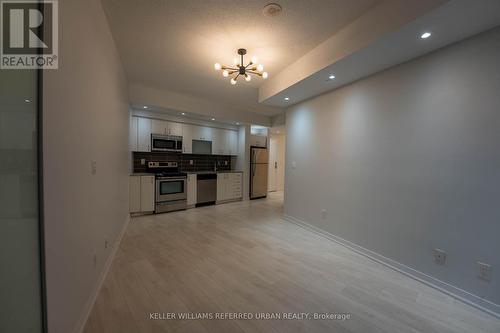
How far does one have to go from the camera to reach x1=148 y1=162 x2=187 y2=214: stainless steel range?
14.6 feet

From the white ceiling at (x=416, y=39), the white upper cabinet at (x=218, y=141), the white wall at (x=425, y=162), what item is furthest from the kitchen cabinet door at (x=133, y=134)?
the white wall at (x=425, y=162)

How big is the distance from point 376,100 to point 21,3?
3212 mm

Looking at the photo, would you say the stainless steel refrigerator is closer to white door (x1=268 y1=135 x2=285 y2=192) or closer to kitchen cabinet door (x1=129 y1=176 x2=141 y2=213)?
white door (x1=268 y1=135 x2=285 y2=192)

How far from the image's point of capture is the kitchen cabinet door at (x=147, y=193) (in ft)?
13.9

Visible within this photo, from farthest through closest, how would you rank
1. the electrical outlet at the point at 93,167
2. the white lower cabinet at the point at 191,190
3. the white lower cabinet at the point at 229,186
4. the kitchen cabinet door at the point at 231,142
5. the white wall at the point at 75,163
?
the kitchen cabinet door at the point at 231,142 < the white lower cabinet at the point at 229,186 < the white lower cabinet at the point at 191,190 < the electrical outlet at the point at 93,167 < the white wall at the point at 75,163

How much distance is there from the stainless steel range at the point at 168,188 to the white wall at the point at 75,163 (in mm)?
2354

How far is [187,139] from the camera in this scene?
204 inches

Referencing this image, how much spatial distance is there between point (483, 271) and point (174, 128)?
5.40 meters

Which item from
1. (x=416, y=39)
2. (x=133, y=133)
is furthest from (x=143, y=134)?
(x=416, y=39)

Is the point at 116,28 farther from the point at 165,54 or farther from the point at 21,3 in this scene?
the point at 21,3

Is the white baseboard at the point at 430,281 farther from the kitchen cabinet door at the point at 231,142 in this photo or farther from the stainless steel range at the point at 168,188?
the kitchen cabinet door at the point at 231,142

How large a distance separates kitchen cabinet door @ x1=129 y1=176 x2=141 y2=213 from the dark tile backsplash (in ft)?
1.77

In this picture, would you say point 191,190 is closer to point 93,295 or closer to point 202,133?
point 202,133

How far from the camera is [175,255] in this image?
261 cm
